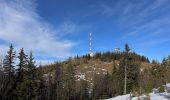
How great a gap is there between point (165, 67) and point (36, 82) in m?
42.3

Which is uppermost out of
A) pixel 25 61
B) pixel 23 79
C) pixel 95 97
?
pixel 25 61

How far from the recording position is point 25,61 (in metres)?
50.0

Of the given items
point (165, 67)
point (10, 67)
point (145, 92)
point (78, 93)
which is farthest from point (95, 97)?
point (145, 92)

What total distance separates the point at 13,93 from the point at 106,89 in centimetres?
6840

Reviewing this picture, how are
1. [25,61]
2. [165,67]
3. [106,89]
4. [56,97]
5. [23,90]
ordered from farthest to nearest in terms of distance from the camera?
[106,89] → [56,97] → [165,67] → [25,61] → [23,90]

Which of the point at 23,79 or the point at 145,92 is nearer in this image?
the point at 145,92

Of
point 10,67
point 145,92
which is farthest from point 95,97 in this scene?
point 145,92

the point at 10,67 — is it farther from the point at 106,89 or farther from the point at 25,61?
the point at 106,89

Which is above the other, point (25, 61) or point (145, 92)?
point (25, 61)

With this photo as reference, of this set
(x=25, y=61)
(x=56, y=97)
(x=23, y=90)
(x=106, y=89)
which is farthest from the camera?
(x=106, y=89)

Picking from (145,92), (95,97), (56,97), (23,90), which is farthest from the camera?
(95,97)

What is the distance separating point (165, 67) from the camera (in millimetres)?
75500

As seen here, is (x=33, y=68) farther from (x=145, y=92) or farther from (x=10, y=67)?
(x=145, y=92)

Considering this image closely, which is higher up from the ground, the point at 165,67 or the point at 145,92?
the point at 165,67
